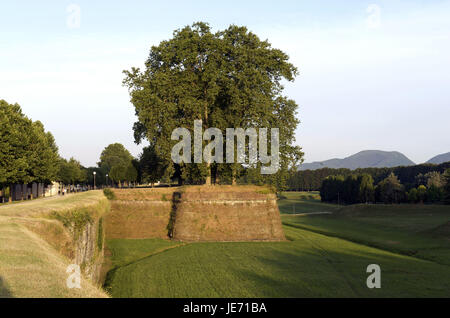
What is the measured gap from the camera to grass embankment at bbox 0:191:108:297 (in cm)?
969

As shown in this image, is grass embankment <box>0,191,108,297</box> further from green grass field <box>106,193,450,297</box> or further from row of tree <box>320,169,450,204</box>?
row of tree <box>320,169,450,204</box>

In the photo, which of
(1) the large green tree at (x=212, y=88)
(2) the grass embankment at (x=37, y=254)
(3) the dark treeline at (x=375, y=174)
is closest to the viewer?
(2) the grass embankment at (x=37, y=254)

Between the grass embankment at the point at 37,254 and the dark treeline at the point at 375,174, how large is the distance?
112744mm

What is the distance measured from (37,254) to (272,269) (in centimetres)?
1637

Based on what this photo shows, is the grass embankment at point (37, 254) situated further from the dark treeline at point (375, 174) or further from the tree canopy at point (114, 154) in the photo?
the tree canopy at point (114, 154)

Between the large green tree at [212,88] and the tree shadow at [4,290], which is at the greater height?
the large green tree at [212,88]

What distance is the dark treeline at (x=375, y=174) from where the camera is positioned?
Answer: 131m

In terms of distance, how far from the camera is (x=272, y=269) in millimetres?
25922

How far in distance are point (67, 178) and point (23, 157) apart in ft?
132

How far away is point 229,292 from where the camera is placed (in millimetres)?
21125

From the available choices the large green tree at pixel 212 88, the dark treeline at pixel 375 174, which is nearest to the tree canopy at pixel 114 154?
the dark treeline at pixel 375 174

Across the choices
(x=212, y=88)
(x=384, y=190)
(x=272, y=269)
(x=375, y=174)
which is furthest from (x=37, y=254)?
(x=375, y=174)

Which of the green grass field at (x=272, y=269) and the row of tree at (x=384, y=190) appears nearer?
the green grass field at (x=272, y=269)
